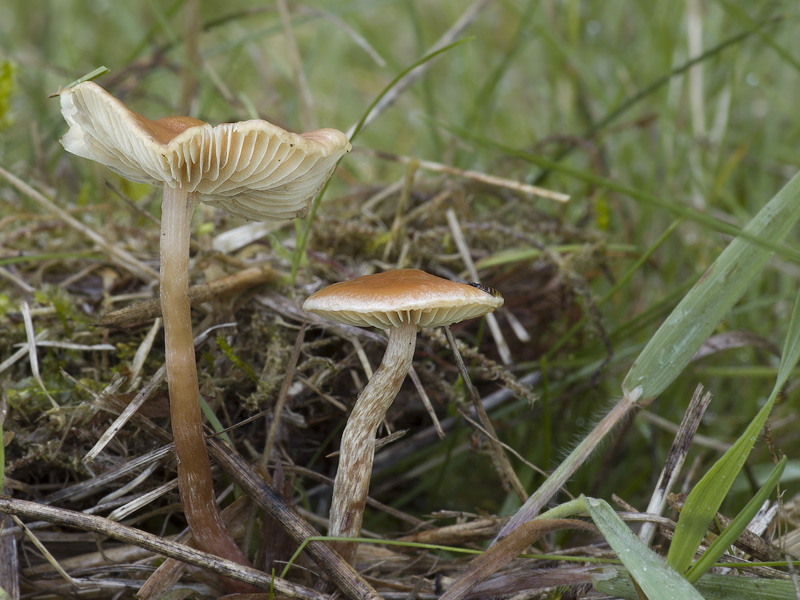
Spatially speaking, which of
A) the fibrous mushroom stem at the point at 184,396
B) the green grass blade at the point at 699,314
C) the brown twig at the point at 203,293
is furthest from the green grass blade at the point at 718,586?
the brown twig at the point at 203,293

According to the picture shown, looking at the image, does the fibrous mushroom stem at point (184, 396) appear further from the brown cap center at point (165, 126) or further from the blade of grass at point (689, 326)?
the blade of grass at point (689, 326)

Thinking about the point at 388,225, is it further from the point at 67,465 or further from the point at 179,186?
the point at 67,465

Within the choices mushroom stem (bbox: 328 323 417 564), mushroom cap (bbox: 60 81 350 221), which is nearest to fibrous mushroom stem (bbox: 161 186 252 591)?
mushroom cap (bbox: 60 81 350 221)

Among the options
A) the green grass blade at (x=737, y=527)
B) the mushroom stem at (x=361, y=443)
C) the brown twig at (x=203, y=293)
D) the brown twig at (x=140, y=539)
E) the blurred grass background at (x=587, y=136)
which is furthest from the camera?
the blurred grass background at (x=587, y=136)

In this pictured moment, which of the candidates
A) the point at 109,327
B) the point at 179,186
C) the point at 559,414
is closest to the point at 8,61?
the point at 109,327

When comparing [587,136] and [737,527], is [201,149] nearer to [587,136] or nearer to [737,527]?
[737,527]
